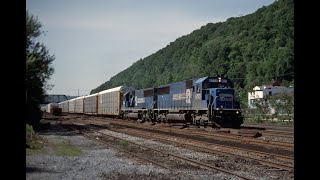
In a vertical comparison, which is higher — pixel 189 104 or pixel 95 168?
pixel 189 104

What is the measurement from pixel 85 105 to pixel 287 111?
40.7m

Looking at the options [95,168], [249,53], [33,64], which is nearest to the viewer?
[95,168]

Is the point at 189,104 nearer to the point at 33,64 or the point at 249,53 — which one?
the point at 33,64

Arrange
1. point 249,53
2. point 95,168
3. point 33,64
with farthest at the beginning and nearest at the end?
point 249,53 → point 33,64 → point 95,168

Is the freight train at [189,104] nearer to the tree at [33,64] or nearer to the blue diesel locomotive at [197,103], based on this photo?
the blue diesel locomotive at [197,103]

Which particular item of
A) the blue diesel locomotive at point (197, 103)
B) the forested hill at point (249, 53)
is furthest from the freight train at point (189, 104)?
the forested hill at point (249, 53)

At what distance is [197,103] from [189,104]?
121 centimetres

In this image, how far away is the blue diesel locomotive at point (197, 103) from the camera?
24.2 m

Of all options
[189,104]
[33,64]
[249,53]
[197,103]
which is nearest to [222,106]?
[197,103]

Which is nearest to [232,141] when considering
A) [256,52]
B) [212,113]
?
[212,113]

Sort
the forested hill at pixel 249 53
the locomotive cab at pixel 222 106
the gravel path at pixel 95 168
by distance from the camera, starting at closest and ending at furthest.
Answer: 1. the gravel path at pixel 95 168
2. the locomotive cab at pixel 222 106
3. the forested hill at pixel 249 53

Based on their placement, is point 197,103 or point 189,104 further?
point 189,104

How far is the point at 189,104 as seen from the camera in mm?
27234
